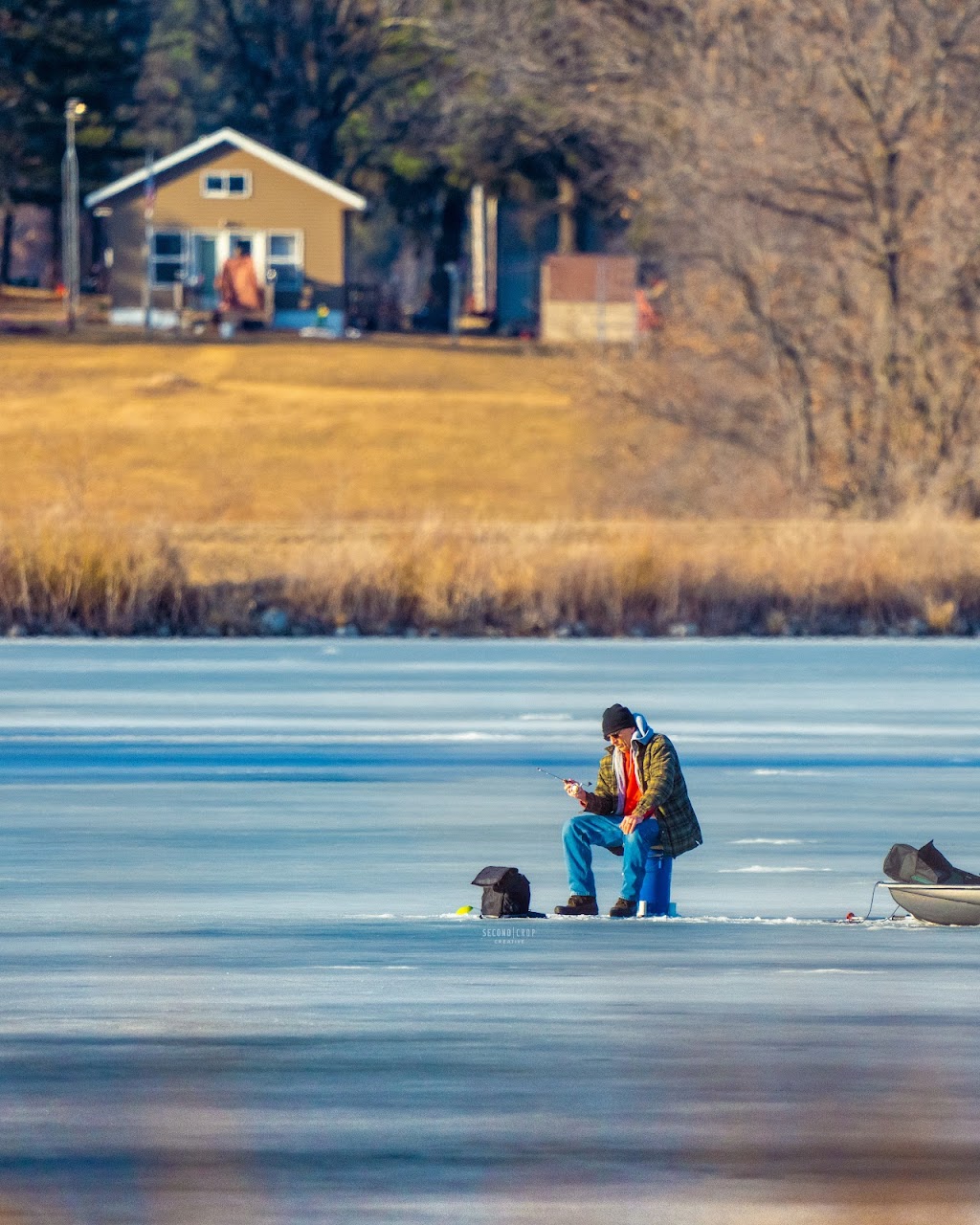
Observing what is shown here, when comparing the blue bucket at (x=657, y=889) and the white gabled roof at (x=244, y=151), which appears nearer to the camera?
the blue bucket at (x=657, y=889)

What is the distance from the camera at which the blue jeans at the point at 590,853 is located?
957 cm

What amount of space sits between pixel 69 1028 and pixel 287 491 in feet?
111

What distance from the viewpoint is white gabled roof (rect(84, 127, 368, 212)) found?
196 ft

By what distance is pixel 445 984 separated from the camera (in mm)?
8523

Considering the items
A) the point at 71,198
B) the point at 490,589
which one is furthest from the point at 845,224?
the point at 71,198

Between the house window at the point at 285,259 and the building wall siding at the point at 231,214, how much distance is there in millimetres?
157

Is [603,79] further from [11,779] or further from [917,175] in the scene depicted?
[11,779]

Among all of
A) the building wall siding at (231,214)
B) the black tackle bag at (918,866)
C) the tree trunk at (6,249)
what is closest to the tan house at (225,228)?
the building wall siding at (231,214)

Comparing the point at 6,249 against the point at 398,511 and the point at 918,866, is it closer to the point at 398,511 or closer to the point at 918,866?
the point at 398,511

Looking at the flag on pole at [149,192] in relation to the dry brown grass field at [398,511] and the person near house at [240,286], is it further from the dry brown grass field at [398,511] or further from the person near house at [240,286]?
the dry brown grass field at [398,511]

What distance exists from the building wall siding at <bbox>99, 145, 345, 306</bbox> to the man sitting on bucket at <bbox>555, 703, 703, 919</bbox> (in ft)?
169

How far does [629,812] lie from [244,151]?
5230cm

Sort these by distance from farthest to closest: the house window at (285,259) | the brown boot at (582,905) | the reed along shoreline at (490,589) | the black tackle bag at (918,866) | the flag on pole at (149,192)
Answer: the house window at (285,259) < the flag on pole at (149,192) < the reed along shoreline at (490,589) < the brown boot at (582,905) < the black tackle bag at (918,866)

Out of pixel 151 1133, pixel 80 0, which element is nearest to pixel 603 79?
pixel 80 0
